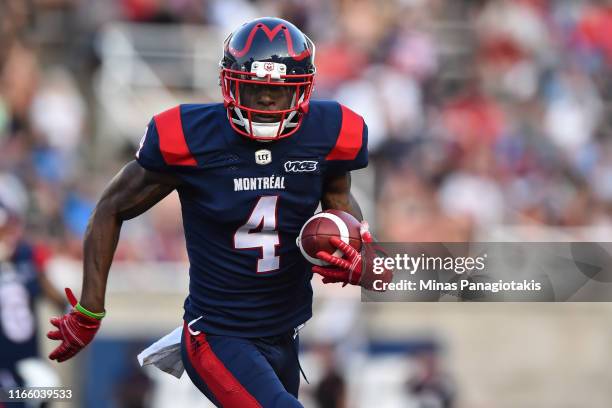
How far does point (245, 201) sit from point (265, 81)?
447 mm

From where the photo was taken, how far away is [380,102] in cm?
1085

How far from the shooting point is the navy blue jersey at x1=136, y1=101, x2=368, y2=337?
4582 millimetres

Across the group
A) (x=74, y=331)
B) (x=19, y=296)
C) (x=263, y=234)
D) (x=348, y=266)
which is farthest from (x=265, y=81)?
(x=19, y=296)

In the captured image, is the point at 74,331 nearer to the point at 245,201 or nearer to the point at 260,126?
the point at 245,201

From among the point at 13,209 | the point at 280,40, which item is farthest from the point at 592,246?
the point at 13,209

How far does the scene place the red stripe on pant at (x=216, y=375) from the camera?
4.54 metres

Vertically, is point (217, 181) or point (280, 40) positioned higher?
point (280, 40)

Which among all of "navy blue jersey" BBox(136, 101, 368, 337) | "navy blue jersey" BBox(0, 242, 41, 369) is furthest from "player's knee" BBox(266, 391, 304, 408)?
"navy blue jersey" BBox(0, 242, 41, 369)

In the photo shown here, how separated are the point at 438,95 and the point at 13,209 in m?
5.78

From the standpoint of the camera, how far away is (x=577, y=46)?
41.9 feet

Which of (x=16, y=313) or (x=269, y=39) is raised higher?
(x=269, y=39)

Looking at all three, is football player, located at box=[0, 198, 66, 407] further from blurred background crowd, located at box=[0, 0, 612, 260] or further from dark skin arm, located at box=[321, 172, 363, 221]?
blurred background crowd, located at box=[0, 0, 612, 260]

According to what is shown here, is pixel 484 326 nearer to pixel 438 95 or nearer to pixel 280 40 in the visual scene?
pixel 438 95

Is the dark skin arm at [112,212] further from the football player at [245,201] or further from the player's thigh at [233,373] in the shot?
the player's thigh at [233,373]
